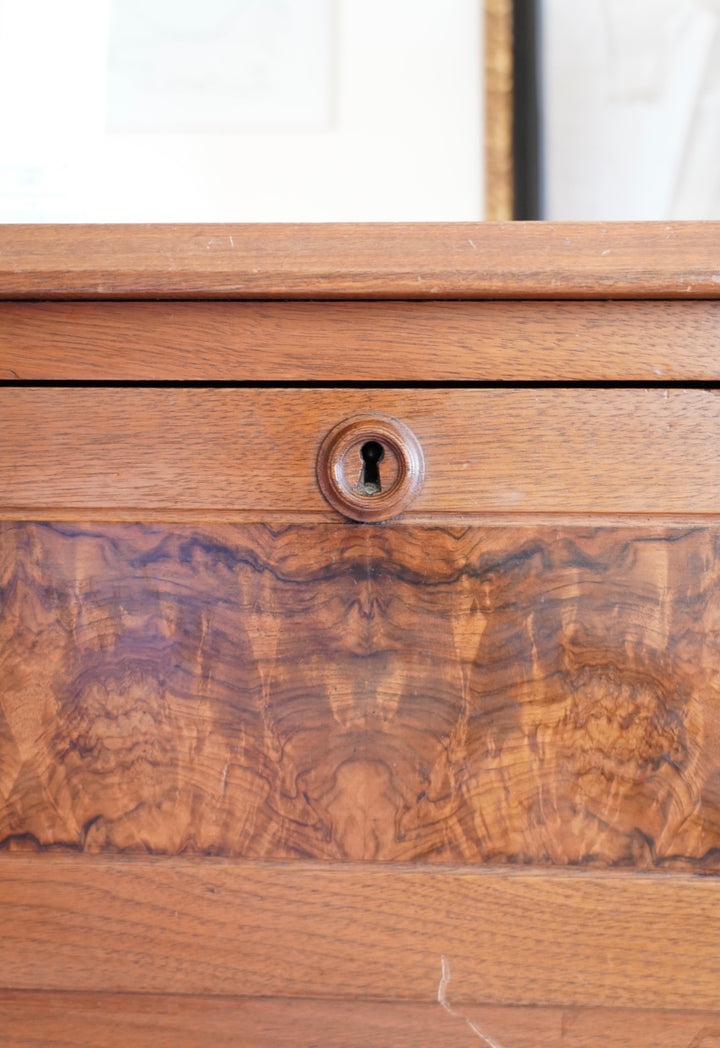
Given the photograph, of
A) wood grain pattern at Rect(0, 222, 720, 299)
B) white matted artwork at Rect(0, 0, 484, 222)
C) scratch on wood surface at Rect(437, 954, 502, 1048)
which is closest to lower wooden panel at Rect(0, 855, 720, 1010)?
scratch on wood surface at Rect(437, 954, 502, 1048)

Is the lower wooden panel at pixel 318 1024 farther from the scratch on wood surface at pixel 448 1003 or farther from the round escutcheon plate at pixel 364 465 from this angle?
the round escutcheon plate at pixel 364 465

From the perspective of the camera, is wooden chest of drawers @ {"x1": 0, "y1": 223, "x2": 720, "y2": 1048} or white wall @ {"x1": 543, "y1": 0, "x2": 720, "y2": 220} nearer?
wooden chest of drawers @ {"x1": 0, "y1": 223, "x2": 720, "y2": 1048}

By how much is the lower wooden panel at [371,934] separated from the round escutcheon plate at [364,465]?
0.55ft

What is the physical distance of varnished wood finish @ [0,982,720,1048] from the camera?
37 centimetres

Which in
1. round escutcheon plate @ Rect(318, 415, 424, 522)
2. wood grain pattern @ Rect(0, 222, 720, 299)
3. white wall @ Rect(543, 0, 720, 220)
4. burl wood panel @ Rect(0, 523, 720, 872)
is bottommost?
burl wood panel @ Rect(0, 523, 720, 872)

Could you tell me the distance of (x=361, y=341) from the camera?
1.27ft

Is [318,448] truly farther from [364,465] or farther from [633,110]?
[633,110]

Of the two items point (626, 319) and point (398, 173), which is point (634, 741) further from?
point (398, 173)

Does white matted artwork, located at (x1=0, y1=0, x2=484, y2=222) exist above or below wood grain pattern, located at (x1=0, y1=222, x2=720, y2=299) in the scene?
above

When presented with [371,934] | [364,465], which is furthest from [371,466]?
[371,934]

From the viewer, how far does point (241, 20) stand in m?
0.75

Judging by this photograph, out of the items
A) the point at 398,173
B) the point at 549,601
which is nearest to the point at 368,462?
the point at 549,601

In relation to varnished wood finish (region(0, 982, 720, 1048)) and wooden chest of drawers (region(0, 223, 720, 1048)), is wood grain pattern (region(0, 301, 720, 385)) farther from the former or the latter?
varnished wood finish (region(0, 982, 720, 1048))

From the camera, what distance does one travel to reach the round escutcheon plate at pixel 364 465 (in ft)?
1.24
